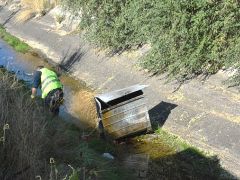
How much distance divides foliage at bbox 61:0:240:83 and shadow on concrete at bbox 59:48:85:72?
4534 mm

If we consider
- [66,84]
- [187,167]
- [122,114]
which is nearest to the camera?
[187,167]

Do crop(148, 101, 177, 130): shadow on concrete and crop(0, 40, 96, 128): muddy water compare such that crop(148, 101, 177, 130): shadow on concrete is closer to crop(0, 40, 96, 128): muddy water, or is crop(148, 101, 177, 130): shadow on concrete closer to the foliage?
the foliage

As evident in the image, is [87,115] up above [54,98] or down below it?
above

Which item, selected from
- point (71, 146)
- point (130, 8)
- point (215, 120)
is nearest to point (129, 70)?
point (130, 8)

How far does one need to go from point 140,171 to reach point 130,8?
29.2ft

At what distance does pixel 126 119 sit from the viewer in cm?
1379

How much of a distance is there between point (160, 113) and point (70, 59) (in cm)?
889

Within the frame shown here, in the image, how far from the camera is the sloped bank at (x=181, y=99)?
42.8 feet

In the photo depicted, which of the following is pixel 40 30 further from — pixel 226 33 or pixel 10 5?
pixel 226 33

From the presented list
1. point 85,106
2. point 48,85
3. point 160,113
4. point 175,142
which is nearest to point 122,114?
point 175,142

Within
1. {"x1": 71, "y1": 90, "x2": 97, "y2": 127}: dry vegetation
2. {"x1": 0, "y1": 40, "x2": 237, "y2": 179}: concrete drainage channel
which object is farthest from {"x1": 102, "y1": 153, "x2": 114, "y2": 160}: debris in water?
{"x1": 71, "y1": 90, "x2": 97, "y2": 127}: dry vegetation

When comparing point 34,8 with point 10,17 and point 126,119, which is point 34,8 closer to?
point 10,17

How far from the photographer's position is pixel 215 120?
45.0 ft

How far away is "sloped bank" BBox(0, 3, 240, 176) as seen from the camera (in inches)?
513
